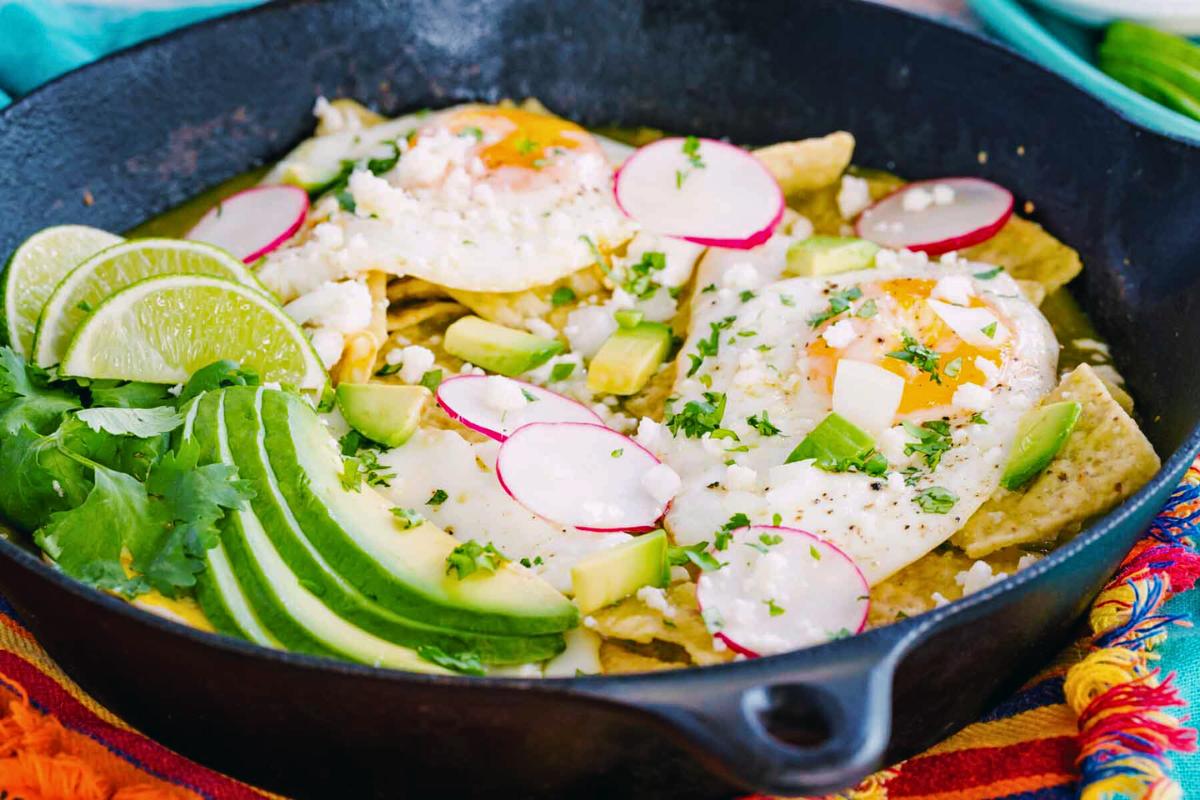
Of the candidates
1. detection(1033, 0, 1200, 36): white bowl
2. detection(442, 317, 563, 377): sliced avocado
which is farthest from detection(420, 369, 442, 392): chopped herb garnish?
detection(1033, 0, 1200, 36): white bowl

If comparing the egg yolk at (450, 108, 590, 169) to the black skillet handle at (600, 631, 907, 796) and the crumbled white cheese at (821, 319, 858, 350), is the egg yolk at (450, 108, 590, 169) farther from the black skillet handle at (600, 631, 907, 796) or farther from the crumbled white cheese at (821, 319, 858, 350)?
the black skillet handle at (600, 631, 907, 796)

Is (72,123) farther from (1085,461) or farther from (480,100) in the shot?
(1085,461)

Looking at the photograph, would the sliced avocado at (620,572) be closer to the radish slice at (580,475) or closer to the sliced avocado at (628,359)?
the radish slice at (580,475)

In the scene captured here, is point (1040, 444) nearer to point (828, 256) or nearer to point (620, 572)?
point (828, 256)

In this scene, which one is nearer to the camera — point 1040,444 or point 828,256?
point 1040,444

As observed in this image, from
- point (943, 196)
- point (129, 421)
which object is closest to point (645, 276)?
point (943, 196)

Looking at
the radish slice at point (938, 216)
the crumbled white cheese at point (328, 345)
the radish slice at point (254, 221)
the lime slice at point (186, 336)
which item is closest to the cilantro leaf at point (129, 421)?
the lime slice at point (186, 336)
